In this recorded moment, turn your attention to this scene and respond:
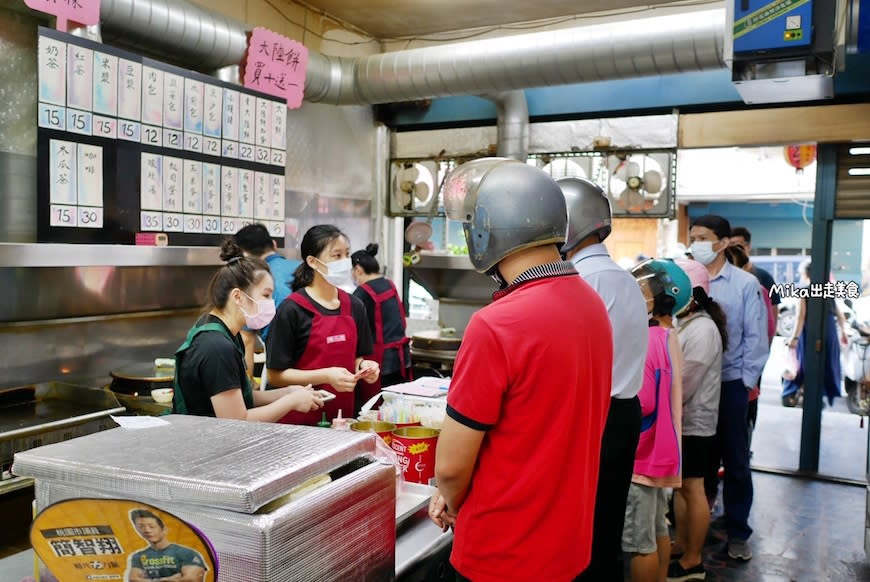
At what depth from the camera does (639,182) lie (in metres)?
5.47

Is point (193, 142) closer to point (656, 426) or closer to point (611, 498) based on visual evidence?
point (656, 426)

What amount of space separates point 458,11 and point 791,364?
416 centimetres

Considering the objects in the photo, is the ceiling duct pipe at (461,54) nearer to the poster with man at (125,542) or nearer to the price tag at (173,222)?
the price tag at (173,222)

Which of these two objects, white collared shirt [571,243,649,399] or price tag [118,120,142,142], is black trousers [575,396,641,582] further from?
price tag [118,120,142,142]

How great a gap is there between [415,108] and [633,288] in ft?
15.2

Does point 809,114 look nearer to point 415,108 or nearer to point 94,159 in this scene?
point 415,108

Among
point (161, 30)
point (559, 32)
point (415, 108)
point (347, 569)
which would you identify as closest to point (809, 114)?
point (559, 32)

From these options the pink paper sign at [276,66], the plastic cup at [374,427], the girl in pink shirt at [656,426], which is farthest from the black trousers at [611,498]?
the pink paper sign at [276,66]

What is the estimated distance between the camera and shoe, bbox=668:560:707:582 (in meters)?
3.43

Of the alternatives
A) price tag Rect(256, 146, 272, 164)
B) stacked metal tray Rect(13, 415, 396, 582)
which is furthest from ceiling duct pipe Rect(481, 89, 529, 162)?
stacked metal tray Rect(13, 415, 396, 582)

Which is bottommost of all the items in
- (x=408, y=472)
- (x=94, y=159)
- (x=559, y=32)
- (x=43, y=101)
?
(x=408, y=472)

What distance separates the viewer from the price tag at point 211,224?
4.04 meters

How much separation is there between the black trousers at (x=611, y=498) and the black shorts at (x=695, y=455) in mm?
1479

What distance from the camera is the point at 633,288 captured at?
2.29m
